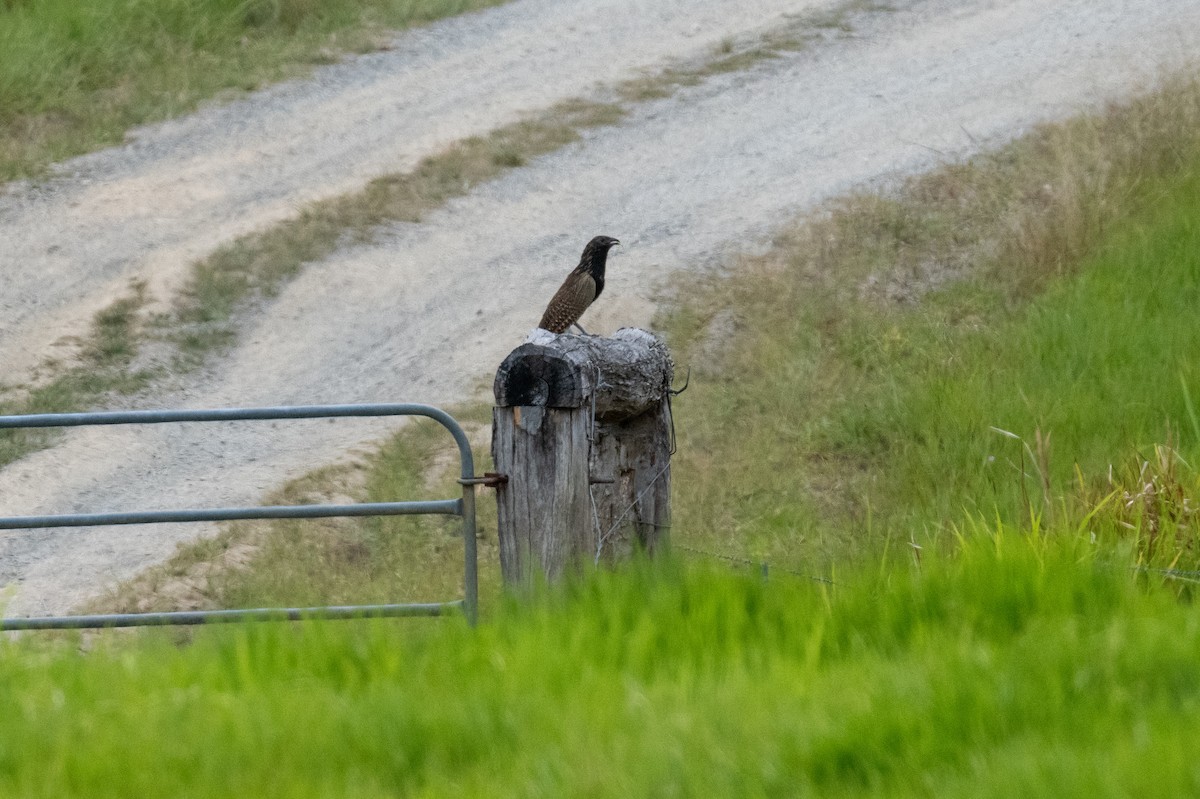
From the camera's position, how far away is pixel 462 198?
13.0m

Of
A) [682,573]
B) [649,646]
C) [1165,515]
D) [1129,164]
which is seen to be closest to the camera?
[649,646]

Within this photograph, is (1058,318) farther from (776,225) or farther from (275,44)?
(275,44)

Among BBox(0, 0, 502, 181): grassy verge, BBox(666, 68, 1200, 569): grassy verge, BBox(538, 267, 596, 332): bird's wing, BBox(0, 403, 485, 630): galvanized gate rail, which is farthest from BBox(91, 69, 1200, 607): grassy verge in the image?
BBox(0, 0, 502, 181): grassy verge

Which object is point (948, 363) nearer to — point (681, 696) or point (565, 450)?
point (565, 450)

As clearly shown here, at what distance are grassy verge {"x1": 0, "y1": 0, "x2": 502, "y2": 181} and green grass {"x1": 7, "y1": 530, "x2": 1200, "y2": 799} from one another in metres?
10.2

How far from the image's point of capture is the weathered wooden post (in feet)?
14.8

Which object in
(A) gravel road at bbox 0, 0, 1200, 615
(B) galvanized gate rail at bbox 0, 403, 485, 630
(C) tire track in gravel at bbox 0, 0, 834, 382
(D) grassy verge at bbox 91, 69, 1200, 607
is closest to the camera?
(B) galvanized gate rail at bbox 0, 403, 485, 630

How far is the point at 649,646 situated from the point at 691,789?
0.95 meters

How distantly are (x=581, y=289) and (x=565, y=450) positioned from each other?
316 cm

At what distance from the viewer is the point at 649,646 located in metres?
4.22

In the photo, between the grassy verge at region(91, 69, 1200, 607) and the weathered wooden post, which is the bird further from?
the weathered wooden post

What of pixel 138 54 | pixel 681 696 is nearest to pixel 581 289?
pixel 681 696

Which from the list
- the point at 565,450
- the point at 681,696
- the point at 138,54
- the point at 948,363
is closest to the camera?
the point at 681,696

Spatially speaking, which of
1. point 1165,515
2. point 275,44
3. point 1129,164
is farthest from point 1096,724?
point 275,44
